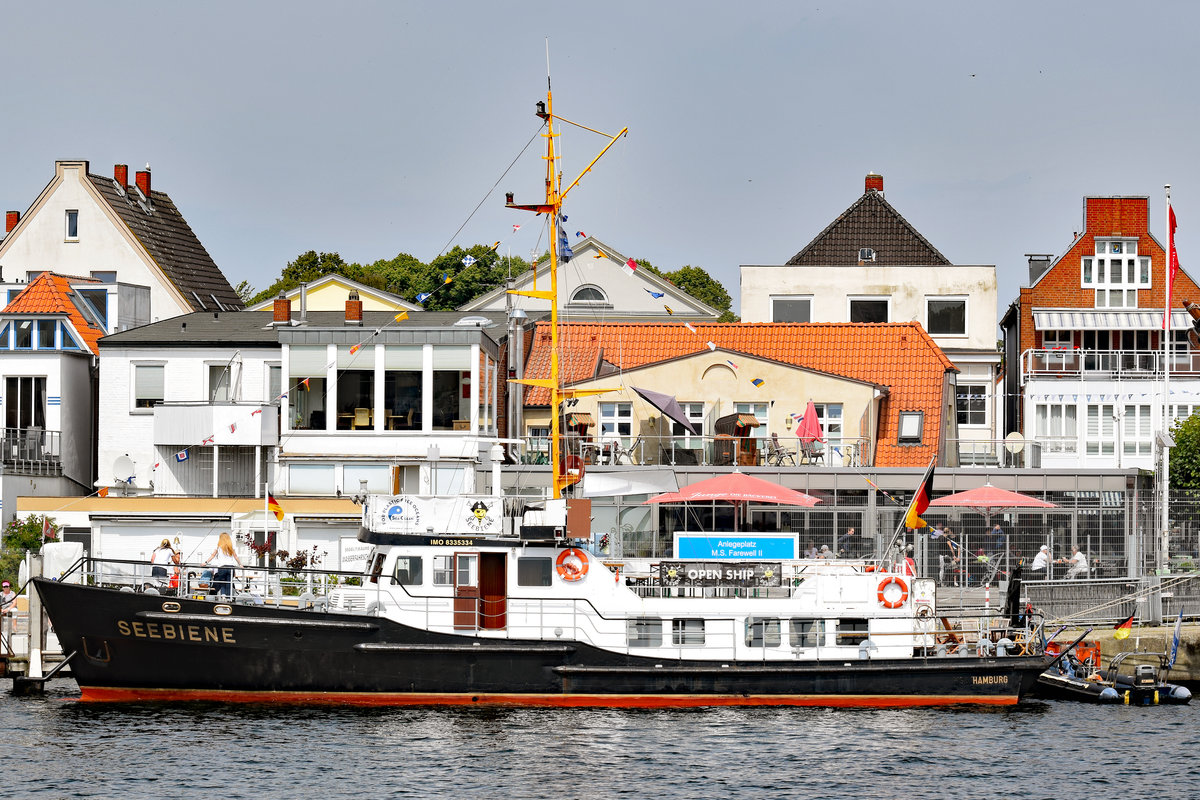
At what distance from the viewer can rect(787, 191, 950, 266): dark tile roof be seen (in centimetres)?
6175

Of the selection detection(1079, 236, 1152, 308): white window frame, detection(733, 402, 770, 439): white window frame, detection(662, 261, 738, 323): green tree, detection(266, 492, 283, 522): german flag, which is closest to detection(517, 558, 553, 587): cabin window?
detection(266, 492, 283, 522): german flag

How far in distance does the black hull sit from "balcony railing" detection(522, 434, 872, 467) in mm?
12898

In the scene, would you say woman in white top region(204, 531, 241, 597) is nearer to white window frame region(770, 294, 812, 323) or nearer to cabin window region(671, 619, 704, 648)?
cabin window region(671, 619, 704, 648)

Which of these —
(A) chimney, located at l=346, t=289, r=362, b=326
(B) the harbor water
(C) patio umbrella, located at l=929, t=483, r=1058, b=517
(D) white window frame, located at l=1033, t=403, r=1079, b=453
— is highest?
(A) chimney, located at l=346, t=289, r=362, b=326

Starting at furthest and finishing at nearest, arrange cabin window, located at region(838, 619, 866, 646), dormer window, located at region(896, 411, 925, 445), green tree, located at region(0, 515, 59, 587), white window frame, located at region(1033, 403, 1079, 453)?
white window frame, located at region(1033, 403, 1079, 453)
dormer window, located at region(896, 411, 925, 445)
green tree, located at region(0, 515, 59, 587)
cabin window, located at region(838, 619, 866, 646)

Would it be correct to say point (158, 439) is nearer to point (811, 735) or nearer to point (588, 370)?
point (588, 370)

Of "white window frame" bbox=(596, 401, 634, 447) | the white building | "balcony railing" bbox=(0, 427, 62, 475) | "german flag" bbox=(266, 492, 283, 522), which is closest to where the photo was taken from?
"german flag" bbox=(266, 492, 283, 522)

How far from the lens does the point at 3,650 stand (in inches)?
1390

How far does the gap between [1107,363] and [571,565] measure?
30466mm

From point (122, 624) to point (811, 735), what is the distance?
13.0 m

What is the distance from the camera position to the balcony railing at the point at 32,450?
47.5 metres

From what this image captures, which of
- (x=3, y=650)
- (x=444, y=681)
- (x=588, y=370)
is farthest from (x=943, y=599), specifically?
(x=3, y=650)

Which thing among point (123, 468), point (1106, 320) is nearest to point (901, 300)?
point (1106, 320)

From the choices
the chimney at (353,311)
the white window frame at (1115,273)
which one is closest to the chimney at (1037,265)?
the white window frame at (1115,273)
